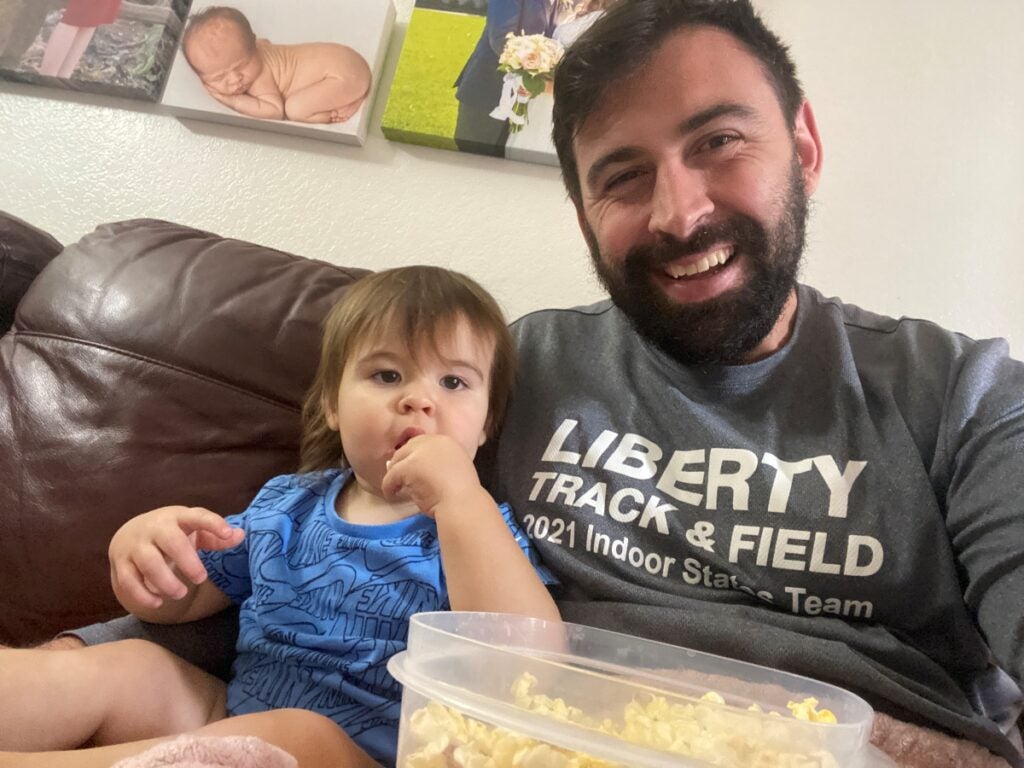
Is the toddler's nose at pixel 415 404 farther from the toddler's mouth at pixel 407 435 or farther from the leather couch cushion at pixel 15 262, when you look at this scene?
Result: the leather couch cushion at pixel 15 262

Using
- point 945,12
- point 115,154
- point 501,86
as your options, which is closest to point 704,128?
point 501,86

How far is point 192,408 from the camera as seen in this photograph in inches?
36.3

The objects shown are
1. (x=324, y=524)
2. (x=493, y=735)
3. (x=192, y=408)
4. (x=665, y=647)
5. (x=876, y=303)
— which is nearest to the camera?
(x=493, y=735)

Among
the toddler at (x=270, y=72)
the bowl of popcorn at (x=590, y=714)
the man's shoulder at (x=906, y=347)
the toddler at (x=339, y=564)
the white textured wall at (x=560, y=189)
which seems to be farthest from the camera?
the toddler at (x=270, y=72)

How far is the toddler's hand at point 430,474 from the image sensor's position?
657 millimetres

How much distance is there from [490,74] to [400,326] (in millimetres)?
653

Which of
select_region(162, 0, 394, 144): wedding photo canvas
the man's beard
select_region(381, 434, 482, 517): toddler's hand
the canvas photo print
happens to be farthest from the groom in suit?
select_region(381, 434, 482, 517): toddler's hand

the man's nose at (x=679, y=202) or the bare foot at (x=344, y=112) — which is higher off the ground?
the bare foot at (x=344, y=112)

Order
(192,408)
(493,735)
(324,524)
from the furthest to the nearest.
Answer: (192,408)
(324,524)
(493,735)

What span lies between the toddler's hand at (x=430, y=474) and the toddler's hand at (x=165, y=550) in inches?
6.0

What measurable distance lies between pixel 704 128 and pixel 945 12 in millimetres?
774

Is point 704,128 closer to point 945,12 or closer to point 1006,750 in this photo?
point 1006,750

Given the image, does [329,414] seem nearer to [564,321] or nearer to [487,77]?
[564,321]

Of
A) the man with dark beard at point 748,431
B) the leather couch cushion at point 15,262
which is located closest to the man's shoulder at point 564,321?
the man with dark beard at point 748,431
